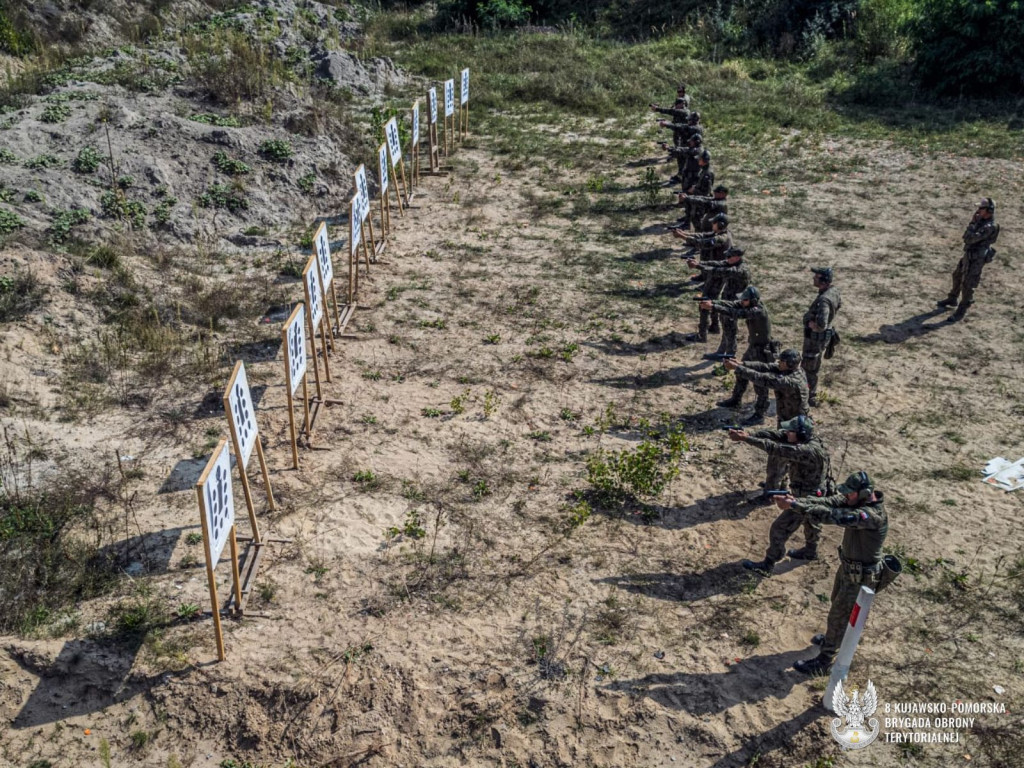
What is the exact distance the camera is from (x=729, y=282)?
499 inches

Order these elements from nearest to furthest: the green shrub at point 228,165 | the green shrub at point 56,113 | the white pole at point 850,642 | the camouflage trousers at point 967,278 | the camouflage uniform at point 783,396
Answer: the white pole at point 850,642, the camouflage uniform at point 783,396, the camouflage trousers at point 967,278, the green shrub at point 56,113, the green shrub at point 228,165

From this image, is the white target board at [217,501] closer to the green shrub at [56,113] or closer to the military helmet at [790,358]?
the military helmet at [790,358]

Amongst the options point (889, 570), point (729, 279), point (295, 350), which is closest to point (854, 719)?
point (889, 570)

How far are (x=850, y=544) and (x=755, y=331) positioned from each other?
4601mm

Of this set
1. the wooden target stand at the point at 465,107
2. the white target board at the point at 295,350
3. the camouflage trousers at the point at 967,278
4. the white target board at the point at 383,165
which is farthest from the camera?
the wooden target stand at the point at 465,107

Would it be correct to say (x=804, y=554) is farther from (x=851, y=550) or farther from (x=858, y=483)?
(x=858, y=483)

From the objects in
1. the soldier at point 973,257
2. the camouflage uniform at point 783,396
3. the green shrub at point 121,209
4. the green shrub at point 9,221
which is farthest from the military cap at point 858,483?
the green shrub at point 9,221

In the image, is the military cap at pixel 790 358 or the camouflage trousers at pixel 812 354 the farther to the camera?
the camouflage trousers at pixel 812 354

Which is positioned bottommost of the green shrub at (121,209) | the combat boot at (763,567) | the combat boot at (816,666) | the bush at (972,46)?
the combat boot at (816,666)

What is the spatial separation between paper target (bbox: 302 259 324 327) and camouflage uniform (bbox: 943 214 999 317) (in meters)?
10.4

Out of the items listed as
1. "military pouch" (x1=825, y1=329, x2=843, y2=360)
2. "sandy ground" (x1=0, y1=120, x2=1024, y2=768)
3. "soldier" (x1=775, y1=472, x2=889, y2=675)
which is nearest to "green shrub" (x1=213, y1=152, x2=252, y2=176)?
"sandy ground" (x1=0, y1=120, x2=1024, y2=768)

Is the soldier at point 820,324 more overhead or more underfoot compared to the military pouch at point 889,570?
more overhead

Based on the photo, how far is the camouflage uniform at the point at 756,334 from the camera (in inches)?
442

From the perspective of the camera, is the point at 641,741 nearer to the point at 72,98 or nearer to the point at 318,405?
the point at 318,405
